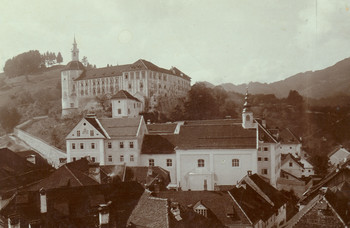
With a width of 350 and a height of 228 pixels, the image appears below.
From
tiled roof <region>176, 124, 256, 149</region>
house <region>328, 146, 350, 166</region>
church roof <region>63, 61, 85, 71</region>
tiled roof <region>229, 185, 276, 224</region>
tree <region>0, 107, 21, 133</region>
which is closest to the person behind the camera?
tiled roof <region>229, 185, 276, 224</region>

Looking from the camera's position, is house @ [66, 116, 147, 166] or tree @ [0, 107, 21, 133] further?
tree @ [0, 107, 21, 133]

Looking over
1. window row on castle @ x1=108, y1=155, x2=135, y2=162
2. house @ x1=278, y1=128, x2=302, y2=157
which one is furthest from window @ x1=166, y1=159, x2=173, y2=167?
house @ x1=278, y1=128, x2=302, y2=157

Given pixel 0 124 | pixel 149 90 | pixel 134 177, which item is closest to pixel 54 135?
pixel 0 124

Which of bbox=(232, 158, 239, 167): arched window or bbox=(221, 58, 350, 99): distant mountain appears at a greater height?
bbox=(221, 58, 350, 99): distant mountain

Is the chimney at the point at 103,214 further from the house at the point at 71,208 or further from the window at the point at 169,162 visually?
the window at the point at 169,162

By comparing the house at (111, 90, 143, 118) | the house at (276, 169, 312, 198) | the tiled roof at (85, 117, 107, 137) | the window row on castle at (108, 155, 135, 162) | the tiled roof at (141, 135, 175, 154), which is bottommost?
the house at (276, 169, 312, 198)

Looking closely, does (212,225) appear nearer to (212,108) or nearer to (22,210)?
(22,210)

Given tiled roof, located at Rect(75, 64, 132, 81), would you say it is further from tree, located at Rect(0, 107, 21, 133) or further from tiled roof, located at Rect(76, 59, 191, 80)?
tree, located at Rect(0, 107, 21, 133)
